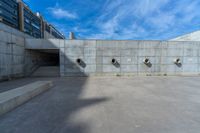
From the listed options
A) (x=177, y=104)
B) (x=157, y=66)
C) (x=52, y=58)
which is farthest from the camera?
(x=52, y=58)

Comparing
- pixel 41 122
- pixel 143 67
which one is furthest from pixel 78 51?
pixel 41 122

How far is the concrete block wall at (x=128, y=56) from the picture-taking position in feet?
26.2

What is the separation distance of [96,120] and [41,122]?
1.18m

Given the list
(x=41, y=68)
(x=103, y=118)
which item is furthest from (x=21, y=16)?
(x=103, y=118)

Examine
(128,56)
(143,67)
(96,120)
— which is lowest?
(96,120)

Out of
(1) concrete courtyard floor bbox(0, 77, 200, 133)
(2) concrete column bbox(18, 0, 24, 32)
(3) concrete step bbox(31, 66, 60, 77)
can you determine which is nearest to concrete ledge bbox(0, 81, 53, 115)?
(1) concrete courtyard floor bbox(0, 77, 200, 133)

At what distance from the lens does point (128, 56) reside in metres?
8.25

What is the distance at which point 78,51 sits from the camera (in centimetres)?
800

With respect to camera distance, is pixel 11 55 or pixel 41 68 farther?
pixel 41 68

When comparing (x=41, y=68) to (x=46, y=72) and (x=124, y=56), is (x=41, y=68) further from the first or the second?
(x=124, y=56)

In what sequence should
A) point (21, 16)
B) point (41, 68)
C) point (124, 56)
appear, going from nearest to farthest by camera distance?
point (124, 56)
point (41, 68)
point (21, 16)

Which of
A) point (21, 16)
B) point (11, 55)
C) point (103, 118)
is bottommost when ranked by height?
point (103, 118)

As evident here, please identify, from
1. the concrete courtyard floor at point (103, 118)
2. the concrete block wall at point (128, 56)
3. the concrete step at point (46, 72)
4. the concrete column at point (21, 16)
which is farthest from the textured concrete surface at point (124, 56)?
the concrete column at point (21, 16)

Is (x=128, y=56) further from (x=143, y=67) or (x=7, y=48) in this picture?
(x=7, y=48)
